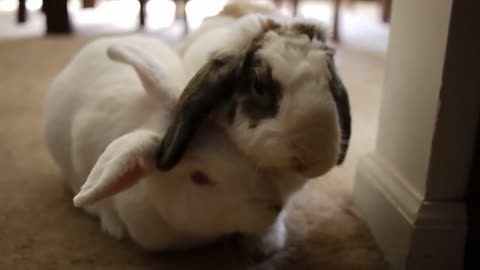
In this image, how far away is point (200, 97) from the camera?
2.52 feet

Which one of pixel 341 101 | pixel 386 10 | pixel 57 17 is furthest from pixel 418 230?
pixel 386 10

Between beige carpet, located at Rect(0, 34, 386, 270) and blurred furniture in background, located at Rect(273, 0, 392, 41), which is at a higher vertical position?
blurred furniture in background, located at Rect(273, 0, 392, 41)

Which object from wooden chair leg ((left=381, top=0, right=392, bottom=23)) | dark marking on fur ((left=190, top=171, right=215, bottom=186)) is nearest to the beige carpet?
dark marking on fur ((left=190, top=171, right=215, bottom=186))

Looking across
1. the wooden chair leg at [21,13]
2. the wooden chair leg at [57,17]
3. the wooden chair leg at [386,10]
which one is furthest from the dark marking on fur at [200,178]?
the wooden chair leg at [386,10]

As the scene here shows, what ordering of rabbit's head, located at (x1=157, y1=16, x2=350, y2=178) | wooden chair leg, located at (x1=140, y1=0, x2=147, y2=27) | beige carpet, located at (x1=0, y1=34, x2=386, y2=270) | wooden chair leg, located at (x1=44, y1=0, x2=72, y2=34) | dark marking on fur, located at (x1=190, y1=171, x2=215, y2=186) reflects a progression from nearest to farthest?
rabbit's head, located at (x1=157, y1=16, x2=350, y2=178)
dark marking on fur, located at (x1=190, y1=171, x2=215, y2=186)
beige carpet, located at (x1=0, y1=34, x2=386, y2=270)
wooden chair leg, located at (x1=44, y1=0, x2=72, y2=34)
wooden chair leg, located at (x1=140, y1=0, x2=147, y2=27)

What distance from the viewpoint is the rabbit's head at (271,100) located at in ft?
2.39

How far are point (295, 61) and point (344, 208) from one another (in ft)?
1.61

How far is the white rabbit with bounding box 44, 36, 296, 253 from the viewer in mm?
804

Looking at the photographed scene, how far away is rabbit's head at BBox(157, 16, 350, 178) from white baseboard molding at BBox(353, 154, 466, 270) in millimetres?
227

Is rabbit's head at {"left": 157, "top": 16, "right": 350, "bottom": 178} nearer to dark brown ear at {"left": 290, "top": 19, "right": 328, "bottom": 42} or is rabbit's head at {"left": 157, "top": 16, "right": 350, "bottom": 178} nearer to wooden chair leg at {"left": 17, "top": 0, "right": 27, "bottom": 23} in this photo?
dark brown ear at {"left": 290, "top": 19, "right": 328, "bottom": 42}

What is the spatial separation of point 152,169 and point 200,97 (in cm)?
13

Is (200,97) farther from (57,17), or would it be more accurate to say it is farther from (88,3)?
(88,3)

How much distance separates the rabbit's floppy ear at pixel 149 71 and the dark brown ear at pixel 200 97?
0.19 ft

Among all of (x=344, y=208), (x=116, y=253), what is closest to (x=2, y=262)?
(x=116, y=253)
